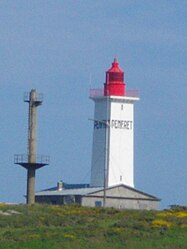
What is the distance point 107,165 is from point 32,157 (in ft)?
34.7

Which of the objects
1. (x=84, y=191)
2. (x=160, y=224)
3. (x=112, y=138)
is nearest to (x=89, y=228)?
(x=160, y=224)

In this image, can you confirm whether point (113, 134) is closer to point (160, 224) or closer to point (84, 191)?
point (84, 191)

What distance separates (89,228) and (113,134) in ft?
86.3

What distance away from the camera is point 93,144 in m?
67.8

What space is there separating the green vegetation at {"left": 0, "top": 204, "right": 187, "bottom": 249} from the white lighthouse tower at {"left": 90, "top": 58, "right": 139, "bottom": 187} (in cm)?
1908

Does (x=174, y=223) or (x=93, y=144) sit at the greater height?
(x=93, y=144)

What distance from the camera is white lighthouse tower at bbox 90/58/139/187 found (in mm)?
66688

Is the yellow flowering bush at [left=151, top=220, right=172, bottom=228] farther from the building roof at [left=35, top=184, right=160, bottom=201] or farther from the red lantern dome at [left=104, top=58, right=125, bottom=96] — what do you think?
the red lantern dome at [left=104, top=58, right=125, bottom=96]

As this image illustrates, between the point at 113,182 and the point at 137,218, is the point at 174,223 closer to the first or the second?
the point at 137,218

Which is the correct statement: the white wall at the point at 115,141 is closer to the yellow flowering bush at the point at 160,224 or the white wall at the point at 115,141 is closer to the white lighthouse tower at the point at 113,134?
the white lighthouse tower at the point at 113,134

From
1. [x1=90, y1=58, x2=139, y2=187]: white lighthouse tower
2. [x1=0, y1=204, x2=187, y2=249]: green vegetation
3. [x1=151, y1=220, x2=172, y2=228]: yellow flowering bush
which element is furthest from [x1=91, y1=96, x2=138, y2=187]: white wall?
[x1=151, y1=220, x2=172, y2=228]: yellow flowering bush

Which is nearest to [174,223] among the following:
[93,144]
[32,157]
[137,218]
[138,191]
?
[137,218]

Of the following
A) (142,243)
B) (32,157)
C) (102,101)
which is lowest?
(142,243)

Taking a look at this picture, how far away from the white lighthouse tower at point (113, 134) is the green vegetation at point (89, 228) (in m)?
19.1
